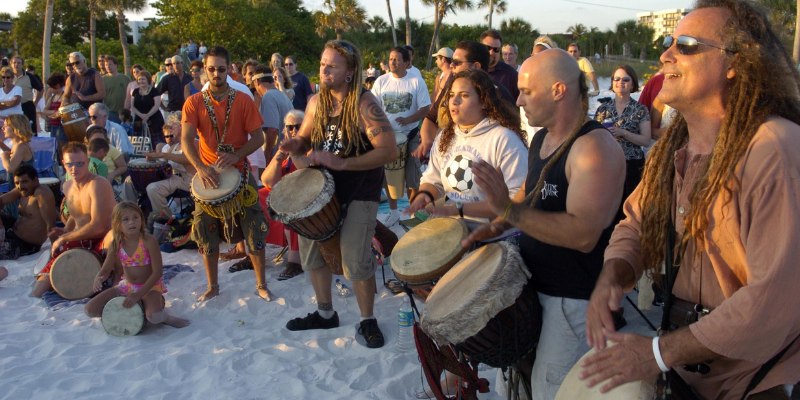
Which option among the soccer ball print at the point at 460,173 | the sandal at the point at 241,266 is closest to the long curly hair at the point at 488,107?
the soccer ball print at the point at 460,173

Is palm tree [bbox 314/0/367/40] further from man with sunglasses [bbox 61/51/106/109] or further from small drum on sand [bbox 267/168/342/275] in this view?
small drum on sand [bbox 267/168/342/275]

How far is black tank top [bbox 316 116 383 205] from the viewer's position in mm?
4445

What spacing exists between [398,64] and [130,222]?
143 inches

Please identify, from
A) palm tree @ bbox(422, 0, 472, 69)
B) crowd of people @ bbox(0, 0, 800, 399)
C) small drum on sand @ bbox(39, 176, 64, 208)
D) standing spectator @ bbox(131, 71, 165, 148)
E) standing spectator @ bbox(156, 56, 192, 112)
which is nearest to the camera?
crowd of people @ bbox(0, 0, 800, 399)

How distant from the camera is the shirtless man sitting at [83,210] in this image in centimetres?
580

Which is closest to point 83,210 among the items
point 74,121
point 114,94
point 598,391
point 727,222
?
point 74,121

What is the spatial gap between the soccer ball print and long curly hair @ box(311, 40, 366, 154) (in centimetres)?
94

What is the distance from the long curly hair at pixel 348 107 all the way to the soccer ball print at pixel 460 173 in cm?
94

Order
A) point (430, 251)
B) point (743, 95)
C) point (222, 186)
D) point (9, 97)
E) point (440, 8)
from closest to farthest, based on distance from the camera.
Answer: point (743, 95) → point (430, 251) → point (222, 186) → point (9, 97) → point (440, 8)

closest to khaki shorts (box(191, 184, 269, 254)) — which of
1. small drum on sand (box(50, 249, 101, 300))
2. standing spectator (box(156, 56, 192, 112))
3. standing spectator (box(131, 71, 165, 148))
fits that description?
small drum on sand (box(50, 249, 101, 300))

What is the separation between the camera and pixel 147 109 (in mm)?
10578

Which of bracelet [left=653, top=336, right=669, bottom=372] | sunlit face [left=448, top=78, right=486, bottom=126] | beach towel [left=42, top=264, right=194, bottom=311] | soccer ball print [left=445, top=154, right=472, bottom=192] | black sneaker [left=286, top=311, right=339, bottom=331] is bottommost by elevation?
black sneaker [left=286, top=311, right=339, bottom=331]

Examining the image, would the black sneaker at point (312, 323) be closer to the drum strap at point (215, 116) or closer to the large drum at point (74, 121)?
the drum strap at point (215, 116)

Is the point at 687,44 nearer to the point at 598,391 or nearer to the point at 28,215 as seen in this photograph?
the point at 598,391
